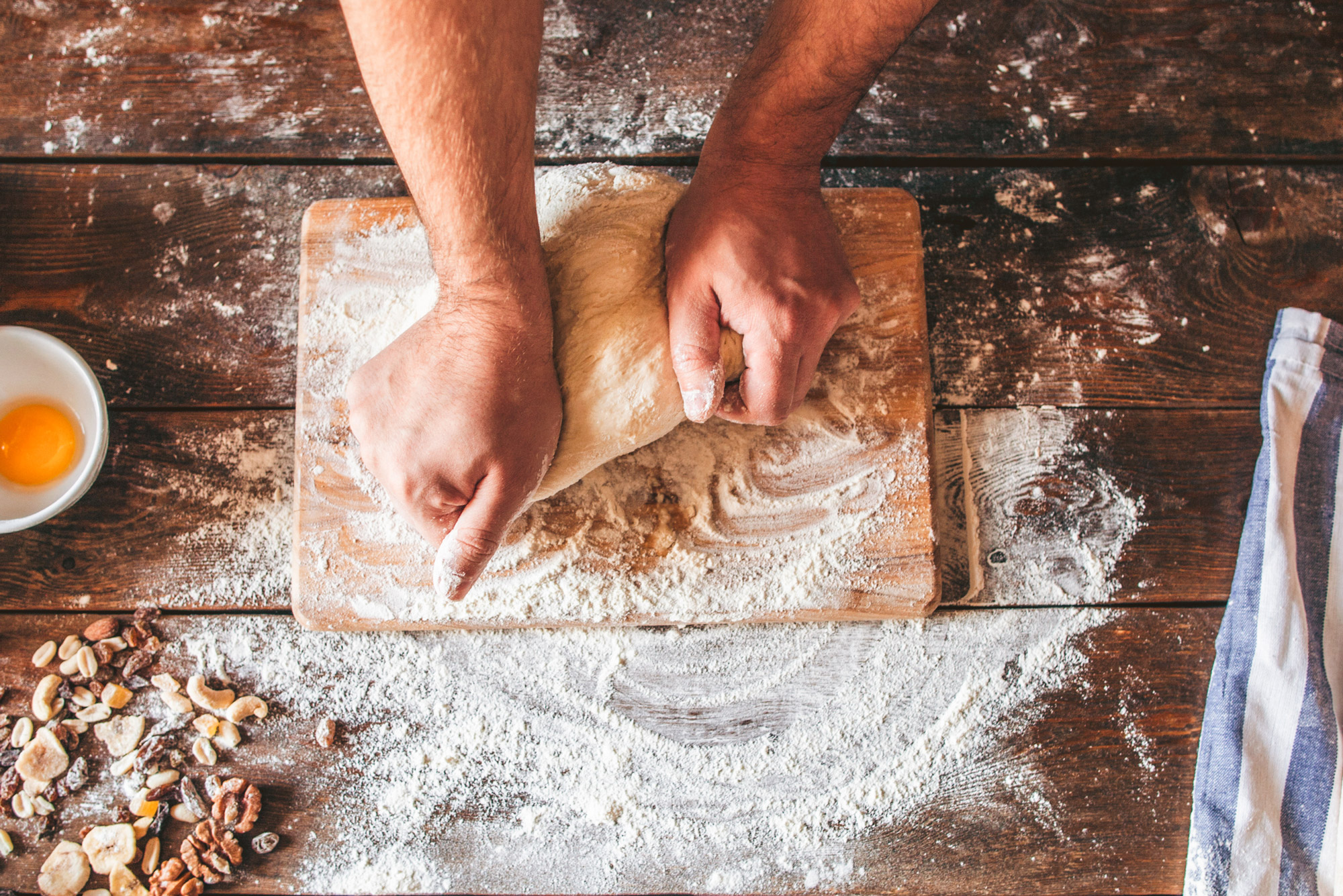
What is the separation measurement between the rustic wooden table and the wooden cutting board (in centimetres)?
10

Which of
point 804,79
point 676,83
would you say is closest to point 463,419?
point 804,79

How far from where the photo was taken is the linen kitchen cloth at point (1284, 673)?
3.22 ft

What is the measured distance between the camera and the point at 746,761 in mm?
1009

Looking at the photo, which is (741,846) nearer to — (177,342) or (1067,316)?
(1067,316)

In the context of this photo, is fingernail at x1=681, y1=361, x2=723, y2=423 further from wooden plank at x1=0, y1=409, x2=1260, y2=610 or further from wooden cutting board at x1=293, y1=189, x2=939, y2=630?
wooden plank at x1=0, y1=409, x2=1260, y2=610

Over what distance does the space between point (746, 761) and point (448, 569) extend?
18.2 inches

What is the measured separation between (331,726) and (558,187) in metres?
0.72

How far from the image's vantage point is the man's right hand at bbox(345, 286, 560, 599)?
30.6 inches

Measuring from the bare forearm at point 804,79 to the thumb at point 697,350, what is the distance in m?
0.16

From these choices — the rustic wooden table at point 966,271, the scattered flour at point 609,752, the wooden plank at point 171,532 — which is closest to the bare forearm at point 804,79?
the rustic wooden table at point 966,271

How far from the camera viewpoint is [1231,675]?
1.01 m

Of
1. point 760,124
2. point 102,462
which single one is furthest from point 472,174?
point 102,462

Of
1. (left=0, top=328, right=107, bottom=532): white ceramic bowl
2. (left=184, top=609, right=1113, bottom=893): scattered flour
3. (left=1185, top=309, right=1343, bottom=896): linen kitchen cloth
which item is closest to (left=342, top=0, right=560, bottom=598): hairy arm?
(left=184, top=609, right=1113, bottom=893): scattered flour

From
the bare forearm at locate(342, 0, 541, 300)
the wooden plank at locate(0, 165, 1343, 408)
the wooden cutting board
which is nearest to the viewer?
the bare forearm at locate(342, 0, 541, 300)
